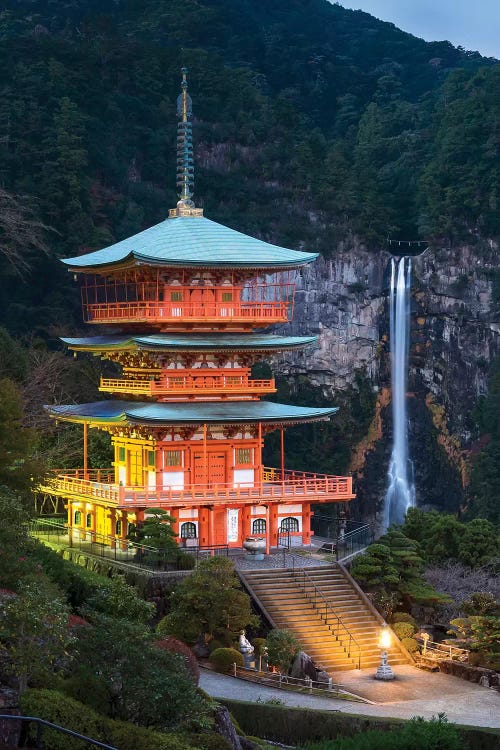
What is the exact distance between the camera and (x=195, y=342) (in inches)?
1596

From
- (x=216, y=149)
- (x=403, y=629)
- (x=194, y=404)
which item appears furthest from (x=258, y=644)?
(x=216, y=149)

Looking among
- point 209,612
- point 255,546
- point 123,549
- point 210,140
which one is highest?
point 210,140

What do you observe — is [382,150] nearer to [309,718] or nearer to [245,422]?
[245,422]

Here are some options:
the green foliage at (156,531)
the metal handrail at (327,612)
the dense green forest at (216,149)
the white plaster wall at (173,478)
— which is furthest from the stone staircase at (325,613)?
the dense green forest at (216,149)

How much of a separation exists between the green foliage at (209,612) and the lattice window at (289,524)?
268 inches

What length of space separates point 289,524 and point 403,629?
617 cm

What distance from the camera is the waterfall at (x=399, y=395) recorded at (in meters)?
83.7

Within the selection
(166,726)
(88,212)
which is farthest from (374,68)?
(166,726)

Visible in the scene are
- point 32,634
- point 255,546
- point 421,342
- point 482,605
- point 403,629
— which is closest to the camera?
point 32,634

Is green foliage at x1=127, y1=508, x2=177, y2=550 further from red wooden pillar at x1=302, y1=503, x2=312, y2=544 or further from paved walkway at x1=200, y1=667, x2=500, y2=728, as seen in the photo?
paved walkway at x1=200, y1=667, x2=500, y2=728

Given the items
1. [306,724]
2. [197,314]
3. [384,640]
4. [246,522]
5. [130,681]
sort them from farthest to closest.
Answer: [197,314] → [246,522] → [384,640] → [306,724] → [130,681]

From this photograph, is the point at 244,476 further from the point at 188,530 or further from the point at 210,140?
the point at 210,140

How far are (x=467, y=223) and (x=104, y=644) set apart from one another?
68691 mm

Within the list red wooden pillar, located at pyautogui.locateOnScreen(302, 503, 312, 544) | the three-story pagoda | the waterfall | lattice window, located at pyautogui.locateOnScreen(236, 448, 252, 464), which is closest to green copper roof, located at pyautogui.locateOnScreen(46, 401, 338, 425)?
the three-story pagoda
